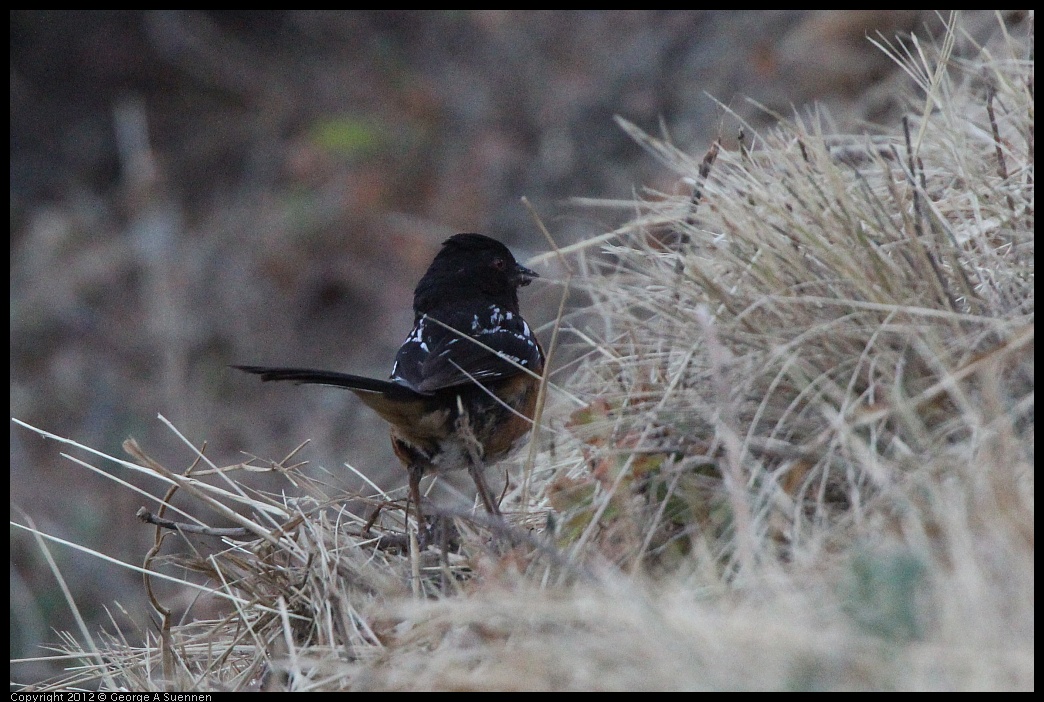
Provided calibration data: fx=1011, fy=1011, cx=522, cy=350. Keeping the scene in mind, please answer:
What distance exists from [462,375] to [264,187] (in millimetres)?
5628

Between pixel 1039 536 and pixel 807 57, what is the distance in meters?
4.44

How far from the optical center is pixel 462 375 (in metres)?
2.55

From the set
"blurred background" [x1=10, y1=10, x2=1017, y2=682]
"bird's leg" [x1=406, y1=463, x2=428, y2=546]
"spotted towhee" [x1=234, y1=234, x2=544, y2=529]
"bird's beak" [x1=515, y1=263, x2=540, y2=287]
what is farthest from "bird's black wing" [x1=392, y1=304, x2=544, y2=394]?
"blurred background" [x1=10, y1=10, x2=1017, y2=682]

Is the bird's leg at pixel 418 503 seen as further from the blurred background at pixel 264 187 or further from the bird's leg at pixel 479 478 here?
the blurred background at pixel 264 187

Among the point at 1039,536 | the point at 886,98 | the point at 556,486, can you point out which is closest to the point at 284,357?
the point at 886,98

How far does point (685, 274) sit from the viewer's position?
201cm

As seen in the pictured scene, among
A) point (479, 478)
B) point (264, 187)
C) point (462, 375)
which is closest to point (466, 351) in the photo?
point (462, 375)

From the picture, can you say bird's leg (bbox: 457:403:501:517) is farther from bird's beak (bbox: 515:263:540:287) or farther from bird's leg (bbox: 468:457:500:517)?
bird's beak (bbox: 515:263:540:287)

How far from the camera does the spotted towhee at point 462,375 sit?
2521 mm

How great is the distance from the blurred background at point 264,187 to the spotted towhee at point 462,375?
8.63 ft

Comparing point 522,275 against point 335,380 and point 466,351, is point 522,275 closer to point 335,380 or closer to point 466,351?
point 466,351

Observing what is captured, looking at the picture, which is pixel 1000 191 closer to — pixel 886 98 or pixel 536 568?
pixel 536 568

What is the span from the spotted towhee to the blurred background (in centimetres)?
263

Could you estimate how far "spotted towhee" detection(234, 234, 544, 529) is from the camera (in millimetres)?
2521
